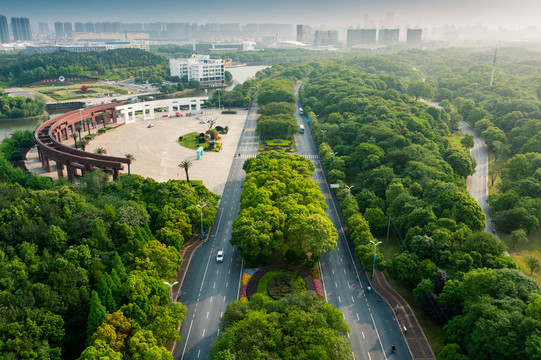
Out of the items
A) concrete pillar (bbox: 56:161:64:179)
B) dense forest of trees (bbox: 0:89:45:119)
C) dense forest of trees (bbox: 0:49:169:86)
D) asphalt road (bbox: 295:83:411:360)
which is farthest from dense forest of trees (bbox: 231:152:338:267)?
dense forest of trees (bbox: 0:49:169:86)

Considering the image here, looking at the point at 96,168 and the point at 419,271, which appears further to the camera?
the point at 96,168

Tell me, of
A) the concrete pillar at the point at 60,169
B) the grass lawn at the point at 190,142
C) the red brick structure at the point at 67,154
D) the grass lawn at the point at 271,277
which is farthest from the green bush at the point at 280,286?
the grass lawn at the point at 190,142

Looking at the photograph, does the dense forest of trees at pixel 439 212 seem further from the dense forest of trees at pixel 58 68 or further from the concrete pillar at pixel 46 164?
the dense forest of trees at pixel 58 68

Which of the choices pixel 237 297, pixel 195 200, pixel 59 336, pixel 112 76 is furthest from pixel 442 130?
pixel 112 76

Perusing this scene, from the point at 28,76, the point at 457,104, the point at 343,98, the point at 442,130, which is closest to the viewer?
the point at 442,130

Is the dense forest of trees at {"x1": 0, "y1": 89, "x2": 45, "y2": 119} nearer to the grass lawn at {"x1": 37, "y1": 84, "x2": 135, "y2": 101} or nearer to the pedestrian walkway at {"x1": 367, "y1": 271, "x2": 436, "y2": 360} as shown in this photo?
the grass lawn at {"x1": 37, "y1": 84, "x2": 135, "y2": 101}

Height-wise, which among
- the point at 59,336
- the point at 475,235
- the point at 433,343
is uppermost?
the point at 475,235

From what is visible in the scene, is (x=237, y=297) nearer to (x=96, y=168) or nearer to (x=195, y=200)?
(x=195, y=200)
